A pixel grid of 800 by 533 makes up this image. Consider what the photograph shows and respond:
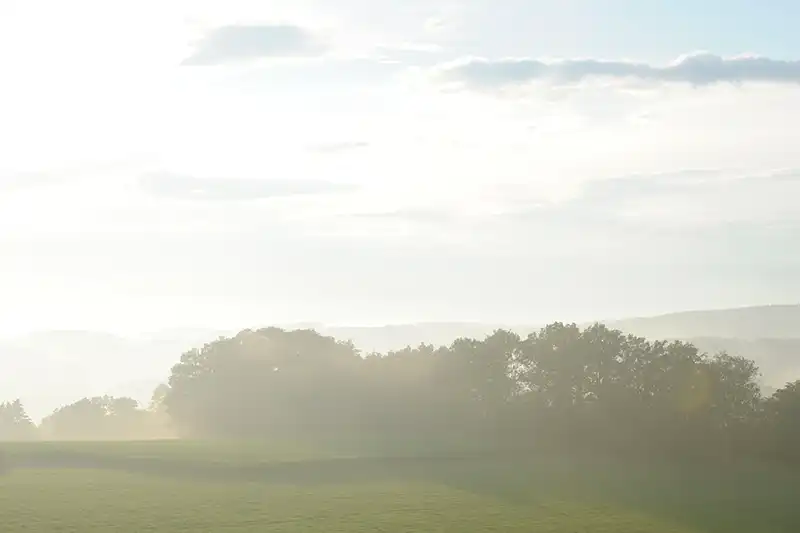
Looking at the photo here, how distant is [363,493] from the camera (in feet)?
240

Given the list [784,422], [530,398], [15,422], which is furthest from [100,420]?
[784,422]

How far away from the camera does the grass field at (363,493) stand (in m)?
61.0

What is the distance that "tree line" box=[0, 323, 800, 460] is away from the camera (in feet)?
359

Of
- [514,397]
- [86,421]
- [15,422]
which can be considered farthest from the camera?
[15,422]

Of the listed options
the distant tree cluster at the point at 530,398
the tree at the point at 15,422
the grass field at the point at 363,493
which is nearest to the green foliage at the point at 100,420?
the tree at the point at 15,422

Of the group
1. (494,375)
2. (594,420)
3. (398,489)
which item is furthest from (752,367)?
(398,489)

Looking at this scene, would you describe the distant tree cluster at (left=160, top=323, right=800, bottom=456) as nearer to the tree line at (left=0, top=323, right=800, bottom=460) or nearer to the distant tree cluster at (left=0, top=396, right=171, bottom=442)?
the tree line at (left=0, top=323, right=800, bottom=460)

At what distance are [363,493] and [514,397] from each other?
158ft

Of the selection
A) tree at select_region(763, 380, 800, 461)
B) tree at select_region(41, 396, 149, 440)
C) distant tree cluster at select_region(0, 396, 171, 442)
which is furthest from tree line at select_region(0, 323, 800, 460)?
tree at select_region(41, 396, 149, 440)

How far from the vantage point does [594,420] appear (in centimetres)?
11112

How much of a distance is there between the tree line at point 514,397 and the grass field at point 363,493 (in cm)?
878

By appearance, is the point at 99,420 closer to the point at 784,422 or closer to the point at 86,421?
the point at 86,421

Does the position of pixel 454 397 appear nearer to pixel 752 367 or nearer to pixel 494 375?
pixel 494 375

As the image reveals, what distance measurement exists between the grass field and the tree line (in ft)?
28.8
